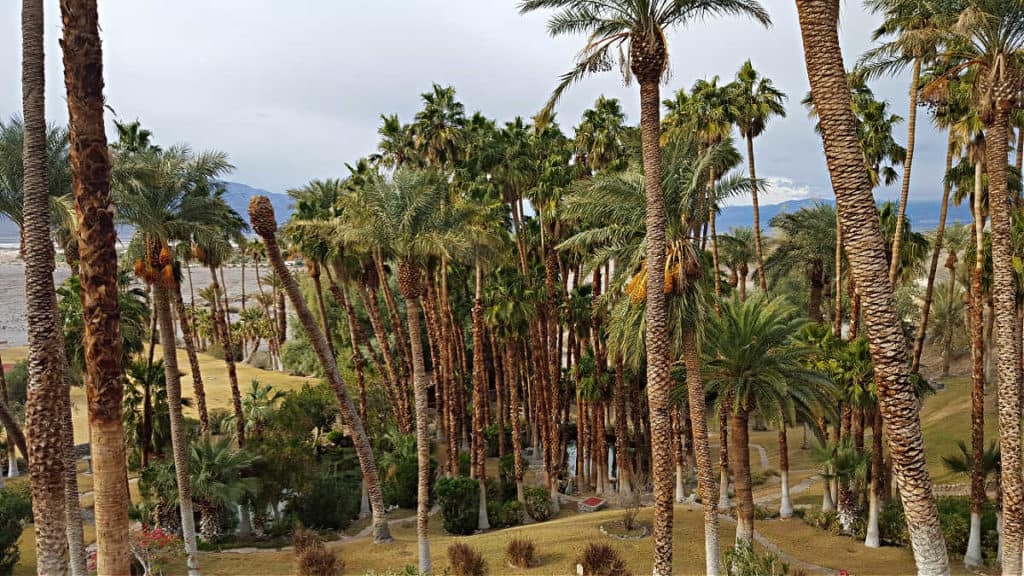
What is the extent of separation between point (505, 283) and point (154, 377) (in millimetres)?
16261

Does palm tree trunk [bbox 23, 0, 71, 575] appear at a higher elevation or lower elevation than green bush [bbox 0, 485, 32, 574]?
higher

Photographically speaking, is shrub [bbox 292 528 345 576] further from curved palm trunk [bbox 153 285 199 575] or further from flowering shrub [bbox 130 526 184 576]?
flowering shrub [bbox 130 526 184 576]

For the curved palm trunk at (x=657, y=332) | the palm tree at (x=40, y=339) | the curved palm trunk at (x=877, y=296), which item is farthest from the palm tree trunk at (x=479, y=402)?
the curved palm trunk at (x=877, y=296)

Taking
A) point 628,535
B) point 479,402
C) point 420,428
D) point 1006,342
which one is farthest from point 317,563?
point 1006,342

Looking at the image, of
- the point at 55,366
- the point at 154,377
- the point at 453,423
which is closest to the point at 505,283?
the point at 453,423

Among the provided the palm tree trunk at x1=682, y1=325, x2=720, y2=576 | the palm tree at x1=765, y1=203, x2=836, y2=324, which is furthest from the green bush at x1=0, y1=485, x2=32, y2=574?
the palm tree at x1=765, y1=203, x2=836, y2=324

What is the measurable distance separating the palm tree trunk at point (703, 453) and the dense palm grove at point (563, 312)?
0.24 feet

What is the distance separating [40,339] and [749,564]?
15935 millimetres

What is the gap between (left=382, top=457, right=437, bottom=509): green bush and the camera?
30453mm

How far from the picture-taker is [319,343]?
2125 cm

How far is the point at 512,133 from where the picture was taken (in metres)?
32.7

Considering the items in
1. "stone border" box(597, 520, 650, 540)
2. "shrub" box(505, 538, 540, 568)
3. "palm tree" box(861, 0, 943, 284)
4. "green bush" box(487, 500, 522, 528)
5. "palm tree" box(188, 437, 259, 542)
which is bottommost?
"green bush" box(487, 500, 522, 528)

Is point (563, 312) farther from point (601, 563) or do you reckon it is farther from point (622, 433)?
point (601, 563)

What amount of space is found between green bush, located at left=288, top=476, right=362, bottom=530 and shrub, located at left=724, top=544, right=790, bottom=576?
17.5 metres
